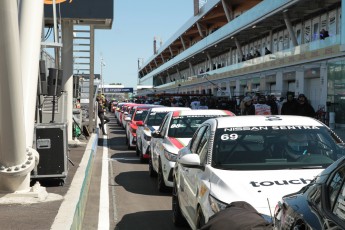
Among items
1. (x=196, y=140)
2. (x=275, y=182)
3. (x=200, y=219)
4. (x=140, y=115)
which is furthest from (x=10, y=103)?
(x=140, y=115)

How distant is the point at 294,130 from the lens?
5.97 m

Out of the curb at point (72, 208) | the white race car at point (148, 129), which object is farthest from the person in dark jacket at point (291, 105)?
the curb at point (72, 208)

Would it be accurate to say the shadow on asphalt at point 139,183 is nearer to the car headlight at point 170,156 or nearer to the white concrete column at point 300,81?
the car headlight at point 170,156

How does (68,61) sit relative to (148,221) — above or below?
above

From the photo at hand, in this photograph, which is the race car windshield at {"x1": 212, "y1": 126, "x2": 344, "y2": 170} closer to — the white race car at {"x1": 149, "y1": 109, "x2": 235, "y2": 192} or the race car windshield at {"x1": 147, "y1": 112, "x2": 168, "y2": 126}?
the white race car at {"x1": 149, "y1": 109, "x2": 235, "y2": 192}

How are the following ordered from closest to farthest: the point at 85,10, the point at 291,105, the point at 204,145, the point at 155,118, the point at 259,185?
the point at 259,185
the point at 204,145
the point at 291,105
the point at 155,118
the point at 85,10

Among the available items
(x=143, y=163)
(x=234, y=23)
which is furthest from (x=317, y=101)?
(x=143, y=163)

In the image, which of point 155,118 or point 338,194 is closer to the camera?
point 338,194

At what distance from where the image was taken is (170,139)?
10.0m

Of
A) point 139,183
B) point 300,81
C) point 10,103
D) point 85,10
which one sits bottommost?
point 139,183

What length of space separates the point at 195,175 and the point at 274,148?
38.1 inches

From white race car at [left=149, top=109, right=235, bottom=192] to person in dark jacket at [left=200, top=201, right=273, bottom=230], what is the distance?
4.86m

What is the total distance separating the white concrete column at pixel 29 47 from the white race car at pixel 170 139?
273cm

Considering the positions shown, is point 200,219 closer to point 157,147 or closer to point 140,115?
point 157,147
